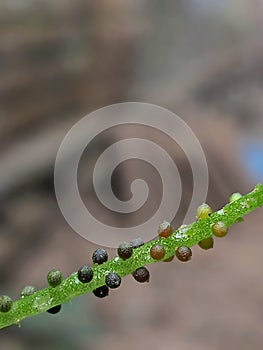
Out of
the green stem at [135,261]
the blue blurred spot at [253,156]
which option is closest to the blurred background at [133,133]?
the blue blurred spot at [253,156]

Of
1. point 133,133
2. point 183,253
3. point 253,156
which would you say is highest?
point 133,133

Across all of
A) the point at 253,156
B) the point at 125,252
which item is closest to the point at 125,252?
the point at 125,252


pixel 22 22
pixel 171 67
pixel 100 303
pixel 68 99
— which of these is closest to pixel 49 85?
pixel 68 99

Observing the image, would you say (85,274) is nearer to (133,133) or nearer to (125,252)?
(125,252)

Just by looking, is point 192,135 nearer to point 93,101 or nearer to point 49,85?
point 93,101

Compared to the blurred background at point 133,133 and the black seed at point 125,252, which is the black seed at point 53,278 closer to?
the black seed at point 125,252

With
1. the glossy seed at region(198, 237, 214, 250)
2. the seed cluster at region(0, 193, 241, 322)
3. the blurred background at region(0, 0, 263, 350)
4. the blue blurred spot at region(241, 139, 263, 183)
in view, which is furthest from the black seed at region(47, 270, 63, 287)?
the blue blurred spot at region(241, 139, 263, 183)
